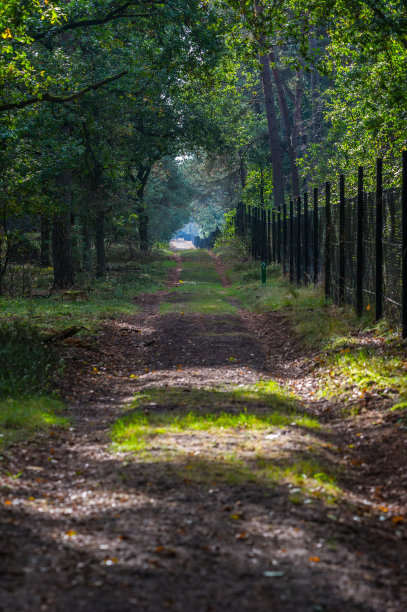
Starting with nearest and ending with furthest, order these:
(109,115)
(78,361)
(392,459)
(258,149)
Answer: (392,459) → (78,361) → (109,115) → (258,149)

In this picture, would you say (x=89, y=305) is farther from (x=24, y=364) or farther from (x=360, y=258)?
(x=24, y=364)

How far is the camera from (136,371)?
1023cm

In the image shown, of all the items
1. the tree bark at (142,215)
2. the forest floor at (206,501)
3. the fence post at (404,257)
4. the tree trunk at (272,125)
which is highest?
the tree trunk at (272,125)

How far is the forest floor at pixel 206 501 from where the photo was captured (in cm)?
343

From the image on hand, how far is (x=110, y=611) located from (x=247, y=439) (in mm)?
3058

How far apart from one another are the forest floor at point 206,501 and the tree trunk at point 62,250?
1090cm

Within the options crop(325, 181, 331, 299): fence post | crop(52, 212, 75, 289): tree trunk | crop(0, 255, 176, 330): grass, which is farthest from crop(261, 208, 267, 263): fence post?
crop(325, 181, 331, 299): fence post

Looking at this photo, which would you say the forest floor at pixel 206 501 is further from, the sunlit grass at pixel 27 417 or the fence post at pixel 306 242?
the fence post at pixel 306 242

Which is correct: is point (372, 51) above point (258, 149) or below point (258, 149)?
below

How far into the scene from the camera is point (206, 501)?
4.68 meters

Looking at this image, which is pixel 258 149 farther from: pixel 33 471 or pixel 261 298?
pixel 33 471

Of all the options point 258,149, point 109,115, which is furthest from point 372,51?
point 258,149

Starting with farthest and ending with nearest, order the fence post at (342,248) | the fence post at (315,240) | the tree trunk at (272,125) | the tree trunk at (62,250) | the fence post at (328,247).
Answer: the tree trunk at (272,125) → the tree trunk at (62,250) → the fence post at (315,240) → the fence post at (328,247) → the fence post at (342,248)

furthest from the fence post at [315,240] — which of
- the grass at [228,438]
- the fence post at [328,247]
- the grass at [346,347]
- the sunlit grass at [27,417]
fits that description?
the sunlit grass at [27,417]
